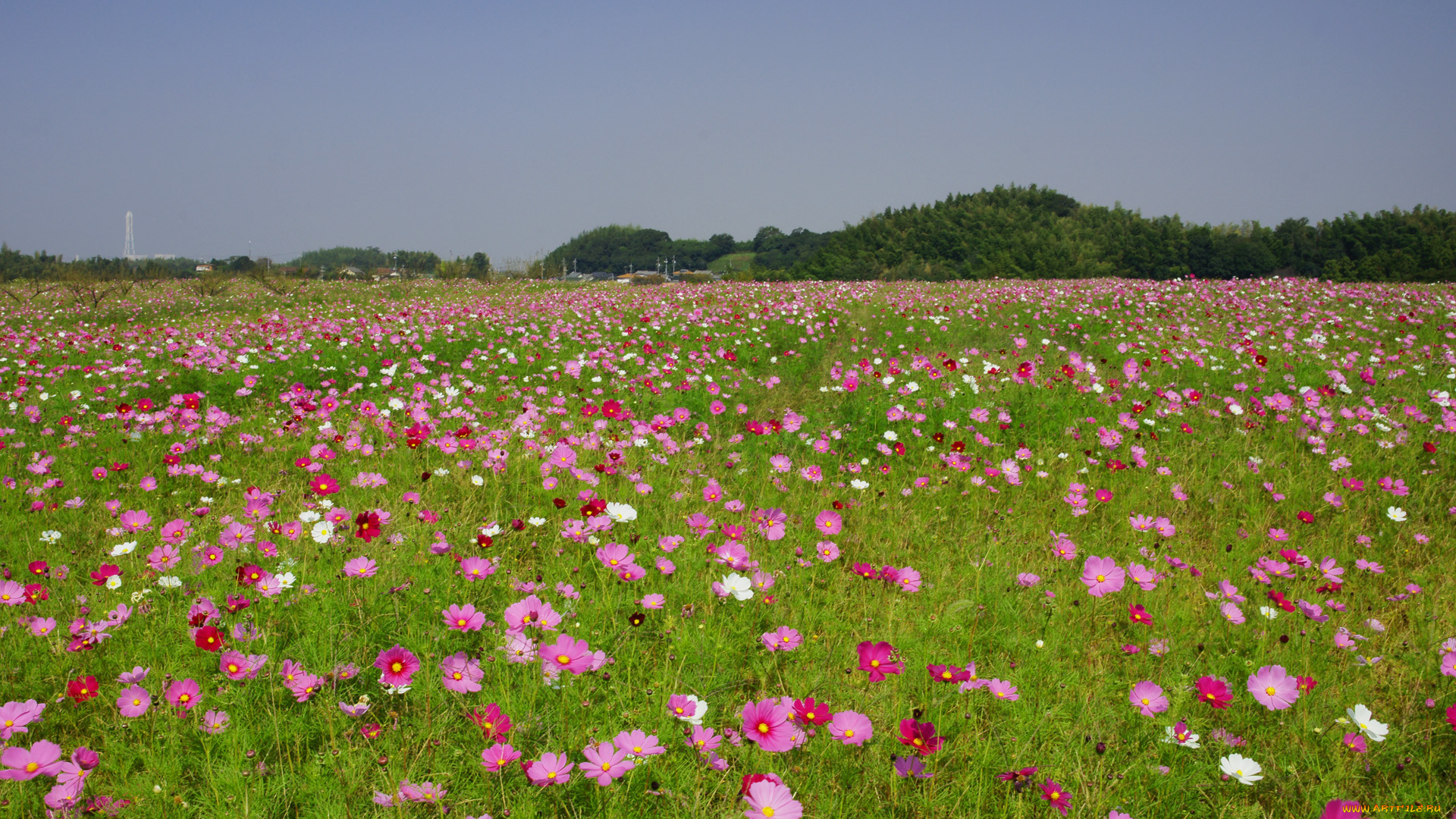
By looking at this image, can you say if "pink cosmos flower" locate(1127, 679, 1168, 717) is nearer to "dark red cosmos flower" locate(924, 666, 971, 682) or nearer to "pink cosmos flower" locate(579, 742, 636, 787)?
"dark red cosmos flower" locate(924, 666, 971, 682)

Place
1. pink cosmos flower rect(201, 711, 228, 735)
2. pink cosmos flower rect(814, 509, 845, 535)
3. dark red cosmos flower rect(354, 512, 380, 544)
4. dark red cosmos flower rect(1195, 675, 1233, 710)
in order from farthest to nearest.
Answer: pink cosmos flower rect(814, 509, 845, 535) < dark red cosmos flower rect(354, 512, 380, 544) < dark red cosmos flower rect(1195, 675, 1233, 710) < pink cosmos flower rect(201, 711, 228, 735)

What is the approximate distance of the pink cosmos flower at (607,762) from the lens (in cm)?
129

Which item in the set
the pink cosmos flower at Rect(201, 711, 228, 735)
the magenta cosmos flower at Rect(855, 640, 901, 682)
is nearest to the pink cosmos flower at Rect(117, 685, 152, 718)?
the pink cosmos flower at Rect(201, 711, 228, 735)

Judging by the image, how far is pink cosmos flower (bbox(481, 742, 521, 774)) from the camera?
1370mm

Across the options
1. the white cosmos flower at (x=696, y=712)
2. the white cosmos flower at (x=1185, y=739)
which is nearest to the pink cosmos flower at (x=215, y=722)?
the white cosmos flower at (x=696, y=712)

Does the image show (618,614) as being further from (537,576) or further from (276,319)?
(276,319)

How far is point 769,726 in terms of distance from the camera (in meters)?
1.41

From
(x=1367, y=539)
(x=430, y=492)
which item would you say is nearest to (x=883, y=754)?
(x=430, y=492)

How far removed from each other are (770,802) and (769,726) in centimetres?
19

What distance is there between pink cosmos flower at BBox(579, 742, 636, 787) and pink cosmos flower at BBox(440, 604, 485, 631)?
21.8 inches

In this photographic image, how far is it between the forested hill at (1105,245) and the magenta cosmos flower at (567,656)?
24.1 m

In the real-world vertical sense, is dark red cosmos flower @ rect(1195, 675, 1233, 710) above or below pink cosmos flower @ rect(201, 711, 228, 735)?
above

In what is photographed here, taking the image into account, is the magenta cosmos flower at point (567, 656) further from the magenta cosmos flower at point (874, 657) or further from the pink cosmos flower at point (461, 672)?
the magenta cosmos flower at point (874, 657)

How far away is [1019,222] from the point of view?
33.6m
